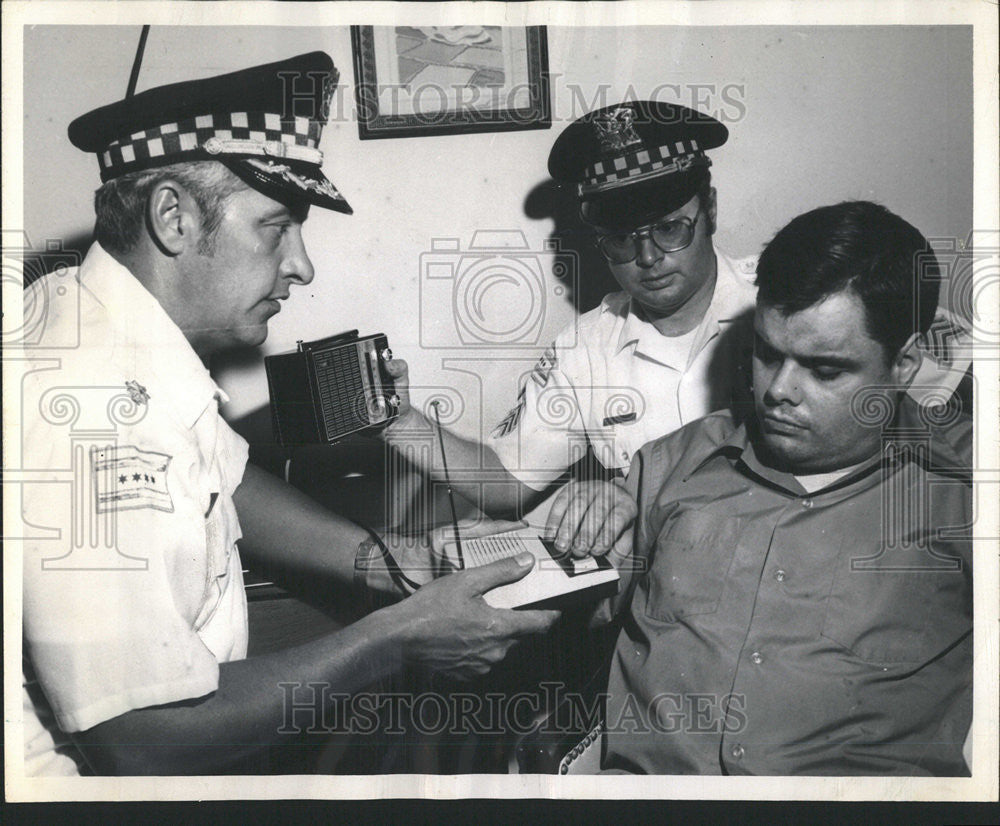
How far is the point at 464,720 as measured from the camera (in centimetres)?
155

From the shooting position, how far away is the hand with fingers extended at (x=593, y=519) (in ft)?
4.96

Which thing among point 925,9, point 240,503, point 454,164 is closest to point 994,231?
point 925,9

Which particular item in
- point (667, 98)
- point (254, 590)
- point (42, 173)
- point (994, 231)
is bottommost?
point (254, 590)

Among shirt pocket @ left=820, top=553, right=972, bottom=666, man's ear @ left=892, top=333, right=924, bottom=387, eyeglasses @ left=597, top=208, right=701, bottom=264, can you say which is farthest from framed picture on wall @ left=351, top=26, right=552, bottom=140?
shirt pocket @ left=820, top=553, right=972, bottom=666

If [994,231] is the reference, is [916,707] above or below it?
below

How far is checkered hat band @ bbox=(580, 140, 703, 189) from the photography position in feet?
4.97

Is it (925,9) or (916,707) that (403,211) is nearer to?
(925,9)

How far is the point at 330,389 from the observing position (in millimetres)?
1519

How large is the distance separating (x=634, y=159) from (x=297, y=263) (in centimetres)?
62

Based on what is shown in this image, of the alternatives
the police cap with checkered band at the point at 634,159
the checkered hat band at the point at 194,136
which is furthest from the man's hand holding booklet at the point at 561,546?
the checkered hat band at the point at 194,136

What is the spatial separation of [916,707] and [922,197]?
2.94 ft

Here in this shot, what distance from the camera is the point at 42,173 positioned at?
5.13 ft

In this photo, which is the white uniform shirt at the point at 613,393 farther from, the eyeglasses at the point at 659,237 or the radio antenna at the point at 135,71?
the radio antenna at the point at 135,71

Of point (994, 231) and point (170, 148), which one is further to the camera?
point (994, 231)
